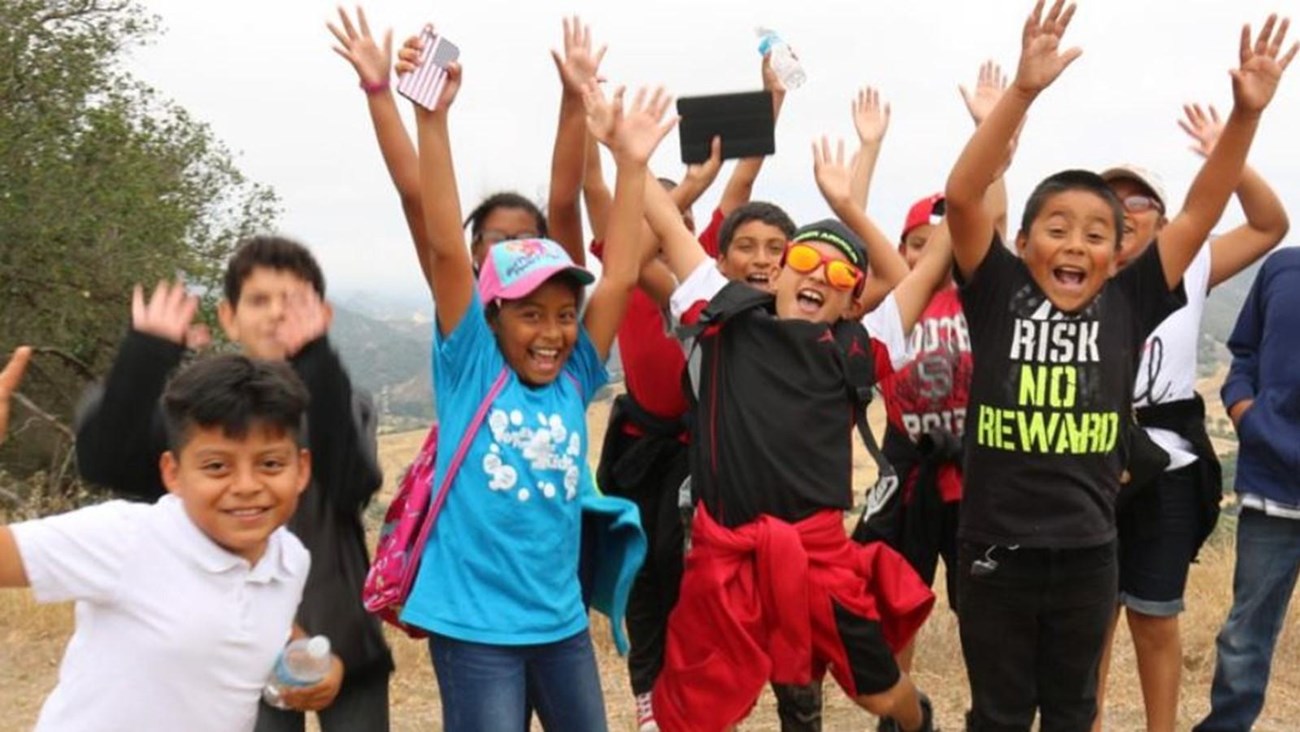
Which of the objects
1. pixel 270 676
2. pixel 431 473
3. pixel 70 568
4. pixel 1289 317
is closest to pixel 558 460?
pixel 431 473

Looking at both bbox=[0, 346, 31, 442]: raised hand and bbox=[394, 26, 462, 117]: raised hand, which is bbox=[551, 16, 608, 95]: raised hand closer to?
bbox=[394, 26, 462, 117]: raised hand

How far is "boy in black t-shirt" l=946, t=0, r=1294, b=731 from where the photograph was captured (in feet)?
11.6

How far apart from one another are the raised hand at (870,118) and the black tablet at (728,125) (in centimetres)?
52

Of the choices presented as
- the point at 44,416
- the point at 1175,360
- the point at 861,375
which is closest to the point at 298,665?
the point at 861,375

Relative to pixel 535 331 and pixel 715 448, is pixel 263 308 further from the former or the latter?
pixel 715 448

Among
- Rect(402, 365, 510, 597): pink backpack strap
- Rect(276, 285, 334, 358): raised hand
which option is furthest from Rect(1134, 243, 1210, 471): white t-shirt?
Rect(276, 285, 334, 358): raised hand

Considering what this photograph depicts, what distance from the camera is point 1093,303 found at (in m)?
3.60

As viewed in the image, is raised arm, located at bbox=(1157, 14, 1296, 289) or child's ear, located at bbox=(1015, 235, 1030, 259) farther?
child's ear, located at bbox=(1015, 235, 1030, 259)

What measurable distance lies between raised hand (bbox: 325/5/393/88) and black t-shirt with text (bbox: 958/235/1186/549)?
1772mm

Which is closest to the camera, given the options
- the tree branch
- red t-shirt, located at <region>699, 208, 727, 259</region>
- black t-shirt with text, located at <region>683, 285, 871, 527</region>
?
black t-shirt with text, located at <region>683, 285, 871, 527</region>

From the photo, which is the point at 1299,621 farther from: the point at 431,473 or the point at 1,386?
the point at 1,386

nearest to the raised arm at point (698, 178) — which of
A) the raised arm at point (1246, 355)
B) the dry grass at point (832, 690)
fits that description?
the dry grass at point (832, 690)

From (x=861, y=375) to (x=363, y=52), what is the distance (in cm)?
168

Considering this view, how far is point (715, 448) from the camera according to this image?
3.73 meters
